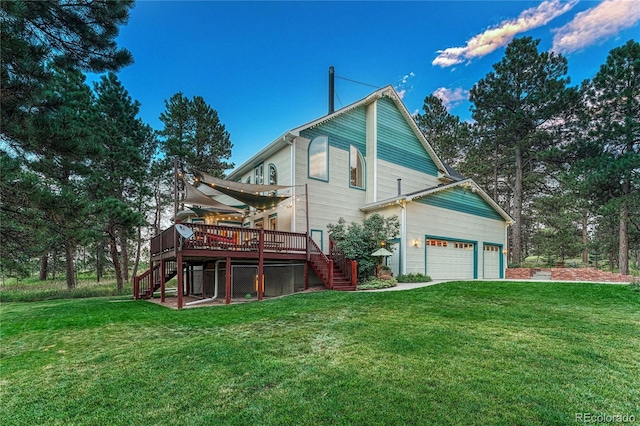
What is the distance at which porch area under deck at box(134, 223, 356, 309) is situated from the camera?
31.2 ft

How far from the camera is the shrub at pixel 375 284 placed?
36.2 ft

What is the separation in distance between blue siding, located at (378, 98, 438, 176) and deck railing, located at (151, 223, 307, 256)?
674cm

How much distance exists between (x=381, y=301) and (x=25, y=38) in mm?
8992

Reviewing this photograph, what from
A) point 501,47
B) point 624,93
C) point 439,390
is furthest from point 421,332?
point 501,47

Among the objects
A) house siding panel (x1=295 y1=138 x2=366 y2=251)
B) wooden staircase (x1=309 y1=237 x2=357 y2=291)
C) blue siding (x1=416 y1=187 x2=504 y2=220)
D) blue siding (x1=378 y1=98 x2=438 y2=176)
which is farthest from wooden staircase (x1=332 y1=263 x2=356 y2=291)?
blue siding (x1=378 y1=98 x2=438 y2=176)

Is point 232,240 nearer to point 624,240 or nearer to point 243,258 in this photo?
point 243,258

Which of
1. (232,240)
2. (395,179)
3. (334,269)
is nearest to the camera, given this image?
(232,240)

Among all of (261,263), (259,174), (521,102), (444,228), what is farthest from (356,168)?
(521,102)

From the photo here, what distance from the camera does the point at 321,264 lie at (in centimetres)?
1172

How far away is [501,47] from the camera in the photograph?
2009 cm

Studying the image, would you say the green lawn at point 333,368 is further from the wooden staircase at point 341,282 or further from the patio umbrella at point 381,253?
the patio umbrella at point 381,253

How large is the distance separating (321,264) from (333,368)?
26.2 ft

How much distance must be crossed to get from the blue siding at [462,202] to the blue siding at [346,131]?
4.18m

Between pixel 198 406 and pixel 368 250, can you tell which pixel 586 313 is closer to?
pixel 368 250
